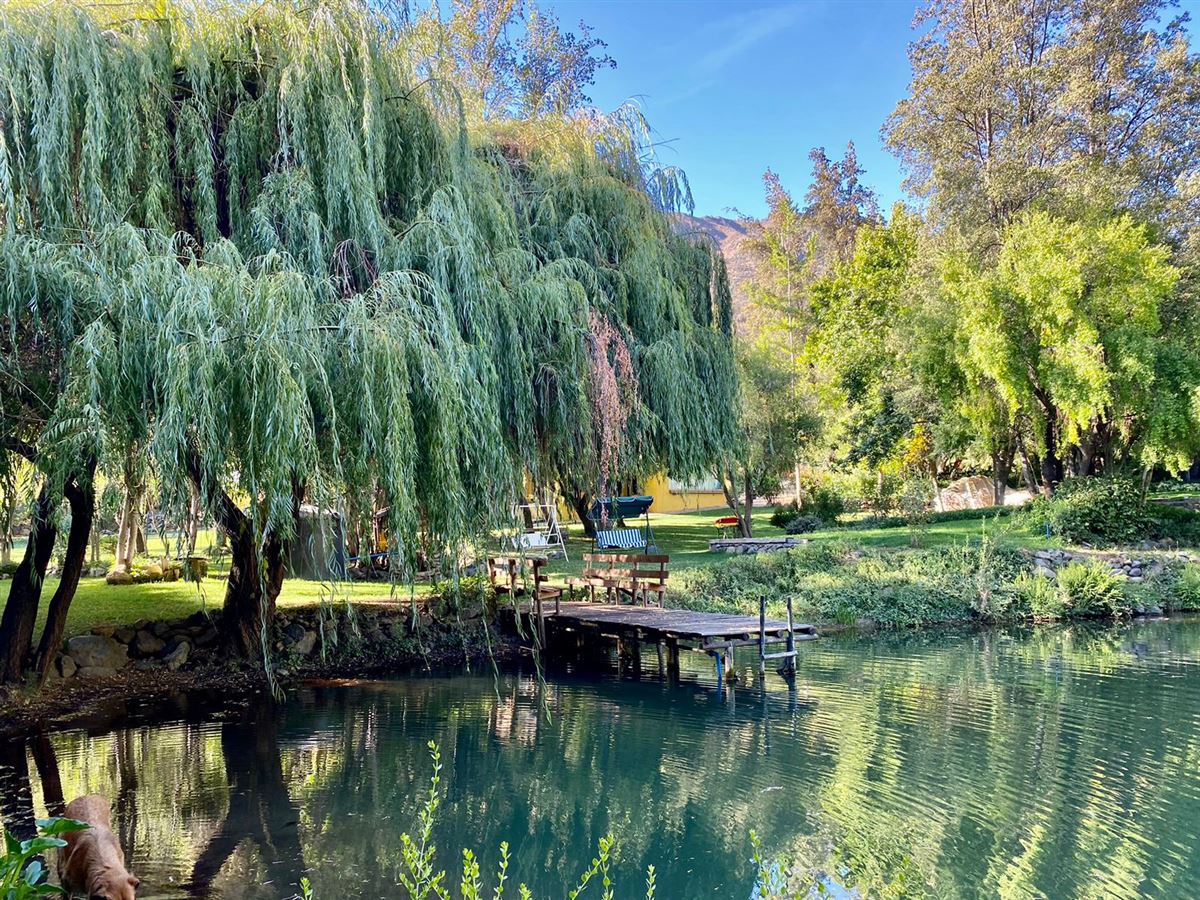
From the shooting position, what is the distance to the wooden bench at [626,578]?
11.9 meters

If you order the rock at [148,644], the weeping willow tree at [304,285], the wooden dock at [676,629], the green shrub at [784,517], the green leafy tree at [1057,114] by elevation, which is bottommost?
the wooden dock at [676,629]

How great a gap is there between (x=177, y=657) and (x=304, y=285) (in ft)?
19.7

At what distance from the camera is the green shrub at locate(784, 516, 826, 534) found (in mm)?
20656

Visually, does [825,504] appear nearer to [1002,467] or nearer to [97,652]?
[1002,467]

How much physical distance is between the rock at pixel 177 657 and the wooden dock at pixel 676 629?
4.63 m

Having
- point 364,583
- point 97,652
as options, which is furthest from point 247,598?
point 364,583

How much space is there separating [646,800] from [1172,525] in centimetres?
1568

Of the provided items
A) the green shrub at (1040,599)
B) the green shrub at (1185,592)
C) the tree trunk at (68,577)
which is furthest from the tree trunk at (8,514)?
the green shrub at (1185,592)

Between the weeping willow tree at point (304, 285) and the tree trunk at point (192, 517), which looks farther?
the tree trunk at point (192, 517)

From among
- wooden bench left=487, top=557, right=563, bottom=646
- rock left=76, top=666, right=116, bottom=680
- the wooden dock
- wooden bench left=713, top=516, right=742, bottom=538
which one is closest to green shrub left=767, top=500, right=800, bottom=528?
wooden bench left=713, top=516, right=742, bottom=538

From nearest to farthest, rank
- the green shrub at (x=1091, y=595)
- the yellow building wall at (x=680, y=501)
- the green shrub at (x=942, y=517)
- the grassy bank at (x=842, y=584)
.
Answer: the grassy bank at (x=842, y=584) < the green shrub at (x=1091, y=595) < the green shrub at (x=942, y=517) < the yellow building wall at (x=680, y=501)

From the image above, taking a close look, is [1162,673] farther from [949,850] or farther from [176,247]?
[176,247]

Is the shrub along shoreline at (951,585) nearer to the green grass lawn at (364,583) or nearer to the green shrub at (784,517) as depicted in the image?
the green grass lawn at (364,583)

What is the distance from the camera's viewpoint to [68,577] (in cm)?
802
